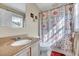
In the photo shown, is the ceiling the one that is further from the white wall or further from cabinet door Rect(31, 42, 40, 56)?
cabinet door Rect(31, 42, 40, 56)

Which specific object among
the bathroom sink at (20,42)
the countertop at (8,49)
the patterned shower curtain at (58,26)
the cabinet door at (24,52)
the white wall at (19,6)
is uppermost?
the white wall at (19,6)

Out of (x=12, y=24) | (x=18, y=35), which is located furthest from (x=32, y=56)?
(x=12, y=24)

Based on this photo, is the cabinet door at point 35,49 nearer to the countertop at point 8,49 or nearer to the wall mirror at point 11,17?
the countertop at point 8,49

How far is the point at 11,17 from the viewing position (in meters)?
1.22

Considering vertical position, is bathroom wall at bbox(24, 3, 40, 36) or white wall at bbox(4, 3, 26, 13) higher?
white wall at bbox(4, 3, 26, 13)

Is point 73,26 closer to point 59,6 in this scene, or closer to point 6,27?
point 59,6

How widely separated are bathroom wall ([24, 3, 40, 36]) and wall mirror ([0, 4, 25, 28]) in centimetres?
5

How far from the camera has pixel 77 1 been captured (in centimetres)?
127

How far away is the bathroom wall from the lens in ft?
4.19

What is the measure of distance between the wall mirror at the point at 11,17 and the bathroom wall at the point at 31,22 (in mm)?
50

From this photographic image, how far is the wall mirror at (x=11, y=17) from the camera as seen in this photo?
45.9 inches

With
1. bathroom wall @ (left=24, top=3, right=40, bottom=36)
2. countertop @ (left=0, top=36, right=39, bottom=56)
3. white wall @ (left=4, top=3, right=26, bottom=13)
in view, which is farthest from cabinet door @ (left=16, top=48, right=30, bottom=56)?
white wall @ (left=4, top=3, right=26, bottom=13)

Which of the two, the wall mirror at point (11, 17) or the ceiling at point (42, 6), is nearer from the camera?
the wall mirror at point (11, 17)

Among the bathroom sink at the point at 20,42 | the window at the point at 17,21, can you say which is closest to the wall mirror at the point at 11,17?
the window at the point at 17,21
